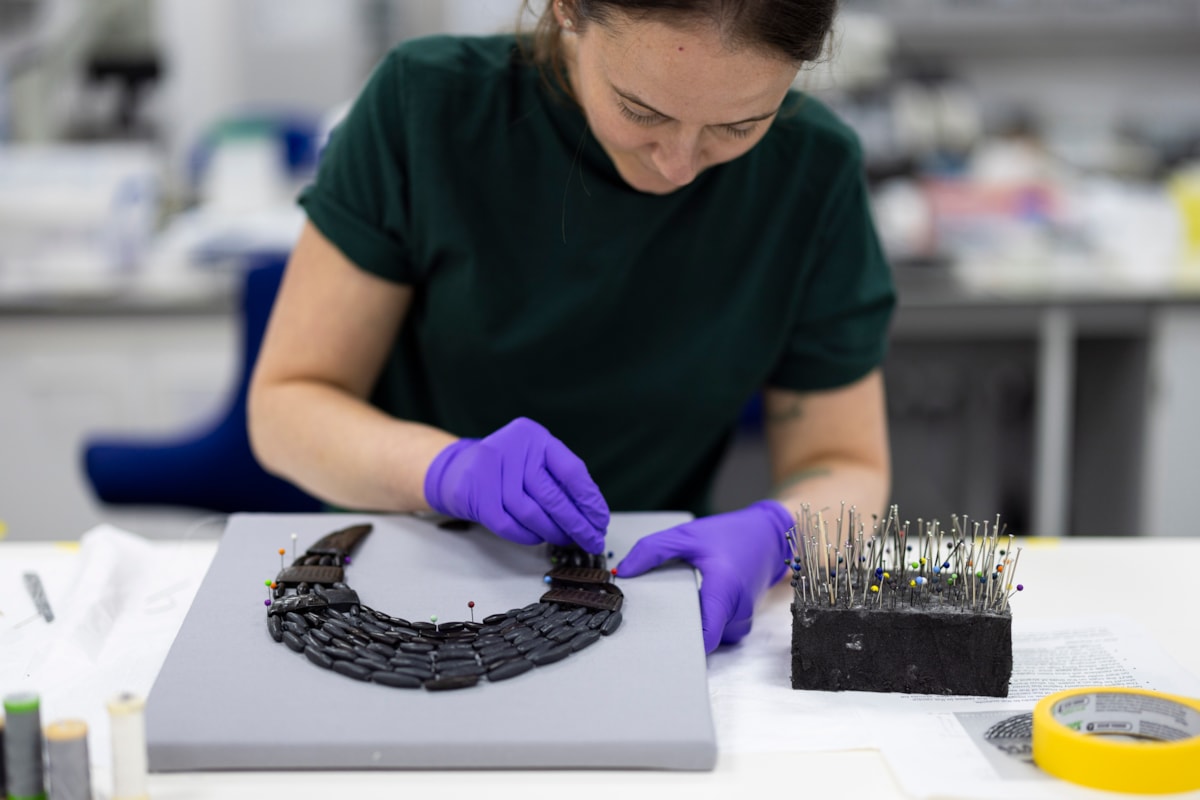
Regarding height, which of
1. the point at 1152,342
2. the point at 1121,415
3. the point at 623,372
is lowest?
the point at 1121,415

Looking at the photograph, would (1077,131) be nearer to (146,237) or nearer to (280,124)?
(280,124)

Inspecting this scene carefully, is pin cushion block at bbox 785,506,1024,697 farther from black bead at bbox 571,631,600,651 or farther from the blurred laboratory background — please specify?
the blurred laboratory background

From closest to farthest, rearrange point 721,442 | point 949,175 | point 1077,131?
point 721,442 < point 949,175 < point 1077,131

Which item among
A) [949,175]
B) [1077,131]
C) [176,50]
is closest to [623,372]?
[949,175]

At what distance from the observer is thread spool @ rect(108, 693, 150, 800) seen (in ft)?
2.38

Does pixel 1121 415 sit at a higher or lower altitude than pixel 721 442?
lower

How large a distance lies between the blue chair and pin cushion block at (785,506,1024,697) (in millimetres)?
1312

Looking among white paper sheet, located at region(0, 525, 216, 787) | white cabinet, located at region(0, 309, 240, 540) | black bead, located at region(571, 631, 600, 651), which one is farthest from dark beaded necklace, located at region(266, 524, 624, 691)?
white cabinet, located at region(0, 309, 240, 540)

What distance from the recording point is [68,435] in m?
2.50

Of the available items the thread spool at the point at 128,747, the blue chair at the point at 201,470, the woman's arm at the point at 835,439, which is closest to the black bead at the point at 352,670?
the thread spool at the point at 128,747

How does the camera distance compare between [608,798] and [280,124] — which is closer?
[608,798]

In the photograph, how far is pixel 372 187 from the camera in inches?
48.6

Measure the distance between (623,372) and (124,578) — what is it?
533 millimetres

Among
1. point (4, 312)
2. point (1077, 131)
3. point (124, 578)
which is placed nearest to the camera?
point (124, 578)
